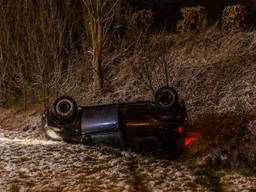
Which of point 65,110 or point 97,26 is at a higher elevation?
point 97,26

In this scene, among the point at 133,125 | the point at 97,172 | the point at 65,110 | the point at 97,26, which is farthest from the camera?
the point at 97,26

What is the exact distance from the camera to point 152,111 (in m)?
12.3

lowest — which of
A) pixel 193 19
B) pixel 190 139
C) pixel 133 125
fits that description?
pixel 190 139

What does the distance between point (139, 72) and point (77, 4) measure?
6.80 metres

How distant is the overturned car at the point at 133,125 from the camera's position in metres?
12.1

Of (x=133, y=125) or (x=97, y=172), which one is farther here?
Result: (x=133, y=125)

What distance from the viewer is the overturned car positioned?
1210cm

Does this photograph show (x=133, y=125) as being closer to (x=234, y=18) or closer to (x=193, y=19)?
(x=234, y=18)

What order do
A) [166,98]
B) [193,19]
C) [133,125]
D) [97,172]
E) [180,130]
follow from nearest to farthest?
[97,172], [180,130], [133,125], [166,98], [193,19]

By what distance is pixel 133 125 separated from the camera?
40.2ft

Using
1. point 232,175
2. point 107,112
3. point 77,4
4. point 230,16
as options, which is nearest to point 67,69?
point 77,4

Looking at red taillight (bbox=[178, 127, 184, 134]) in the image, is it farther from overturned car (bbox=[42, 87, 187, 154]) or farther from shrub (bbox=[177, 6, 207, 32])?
shrub (bbox=[177, 6, 207, 32])

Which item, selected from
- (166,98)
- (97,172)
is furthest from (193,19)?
(97,172)

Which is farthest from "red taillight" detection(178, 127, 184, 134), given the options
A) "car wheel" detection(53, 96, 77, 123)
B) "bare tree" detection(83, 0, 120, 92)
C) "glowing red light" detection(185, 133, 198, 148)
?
"bare tree" detection(83, 0, 120, 92)
